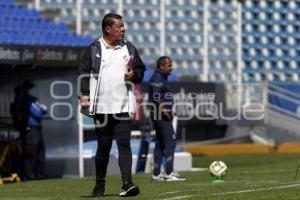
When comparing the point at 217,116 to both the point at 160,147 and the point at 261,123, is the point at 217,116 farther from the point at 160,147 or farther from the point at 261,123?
the point at 160,147

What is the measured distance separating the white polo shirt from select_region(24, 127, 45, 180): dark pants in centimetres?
796

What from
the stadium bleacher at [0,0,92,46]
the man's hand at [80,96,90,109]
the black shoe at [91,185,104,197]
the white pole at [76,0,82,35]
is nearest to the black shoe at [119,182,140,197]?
the black shoe at [91,185,104,197]

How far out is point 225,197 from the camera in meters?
9.03

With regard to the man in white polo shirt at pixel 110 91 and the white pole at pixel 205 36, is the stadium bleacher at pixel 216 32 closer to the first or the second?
the white pole at pixel 205 36

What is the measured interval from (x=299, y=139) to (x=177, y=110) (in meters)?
4.28

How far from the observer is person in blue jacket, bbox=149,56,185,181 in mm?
14094

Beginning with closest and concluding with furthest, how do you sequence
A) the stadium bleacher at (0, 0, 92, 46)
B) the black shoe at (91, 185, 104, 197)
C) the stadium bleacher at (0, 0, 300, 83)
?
1. the black shoe at (91, 185, 104, 197)
2. the stadium bleacher at (0, 0, 92, 46)
3. the stadium bleacher at (0, 0, 300, 83)

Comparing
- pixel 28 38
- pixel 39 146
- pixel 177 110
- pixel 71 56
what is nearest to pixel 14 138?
pixel 39 146

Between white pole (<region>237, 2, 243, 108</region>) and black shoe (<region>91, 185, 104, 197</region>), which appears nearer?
black shoe (<region>91, 185, 104, 197</region>)

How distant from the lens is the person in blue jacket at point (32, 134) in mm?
17188

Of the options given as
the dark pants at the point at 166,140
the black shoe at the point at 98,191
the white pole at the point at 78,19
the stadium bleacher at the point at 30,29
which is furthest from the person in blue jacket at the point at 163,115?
the white pole at the point at 78,19

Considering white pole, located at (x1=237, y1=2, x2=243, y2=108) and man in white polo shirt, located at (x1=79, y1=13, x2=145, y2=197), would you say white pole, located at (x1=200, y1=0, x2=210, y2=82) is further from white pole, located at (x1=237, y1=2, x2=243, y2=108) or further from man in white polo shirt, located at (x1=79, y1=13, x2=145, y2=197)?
man in white polo shirt, located at (x1=79, y1=13, x2=145, y2=197)

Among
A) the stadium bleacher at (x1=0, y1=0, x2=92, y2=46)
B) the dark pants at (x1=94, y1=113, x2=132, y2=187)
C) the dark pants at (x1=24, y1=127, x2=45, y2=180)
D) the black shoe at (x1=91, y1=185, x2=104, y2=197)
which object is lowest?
the dark pants at (x1=24, y1=127, x2=45, y2=180)

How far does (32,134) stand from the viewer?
17.3 meters
